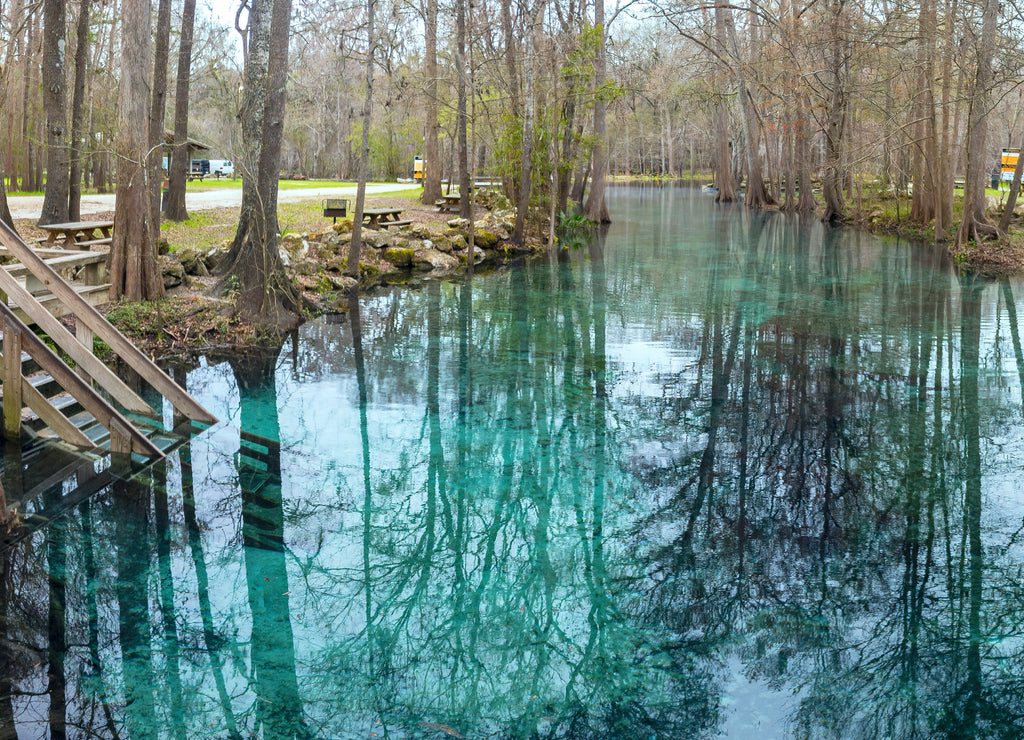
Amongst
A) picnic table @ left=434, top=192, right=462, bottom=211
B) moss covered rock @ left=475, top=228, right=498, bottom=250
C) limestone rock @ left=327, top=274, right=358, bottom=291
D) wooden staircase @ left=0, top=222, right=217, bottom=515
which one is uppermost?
picnic table @ left=434, top=192, right=462, bottom=211

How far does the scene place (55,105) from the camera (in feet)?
57.1

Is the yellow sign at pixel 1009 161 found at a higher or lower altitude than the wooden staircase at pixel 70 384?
higher

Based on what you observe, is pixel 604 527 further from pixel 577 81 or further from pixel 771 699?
pixel 577 81

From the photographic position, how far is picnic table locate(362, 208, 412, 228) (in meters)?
22.7

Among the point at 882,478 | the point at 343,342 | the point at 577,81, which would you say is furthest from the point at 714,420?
the point at 577,81

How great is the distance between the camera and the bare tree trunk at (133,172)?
12.3m

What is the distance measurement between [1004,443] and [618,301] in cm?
858

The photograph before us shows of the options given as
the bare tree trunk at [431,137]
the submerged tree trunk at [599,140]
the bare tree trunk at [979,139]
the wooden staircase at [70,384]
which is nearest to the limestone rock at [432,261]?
the submerged tree trunk at [599,140]

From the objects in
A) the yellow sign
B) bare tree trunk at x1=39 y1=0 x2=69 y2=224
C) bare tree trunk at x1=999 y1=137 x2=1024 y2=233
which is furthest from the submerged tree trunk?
the yellow sign

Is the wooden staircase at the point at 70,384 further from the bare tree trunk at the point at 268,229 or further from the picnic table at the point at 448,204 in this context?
the picnic table at the point at 448,204

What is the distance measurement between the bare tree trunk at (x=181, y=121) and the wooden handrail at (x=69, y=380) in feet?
44.0

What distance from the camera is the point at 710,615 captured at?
208 inches

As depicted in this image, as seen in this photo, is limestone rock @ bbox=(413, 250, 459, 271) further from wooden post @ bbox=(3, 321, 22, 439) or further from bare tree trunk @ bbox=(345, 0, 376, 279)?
wooden post @ bbox=(3, 321, 22, 439)

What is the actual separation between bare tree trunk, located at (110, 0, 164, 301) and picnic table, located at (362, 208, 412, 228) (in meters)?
9.91
